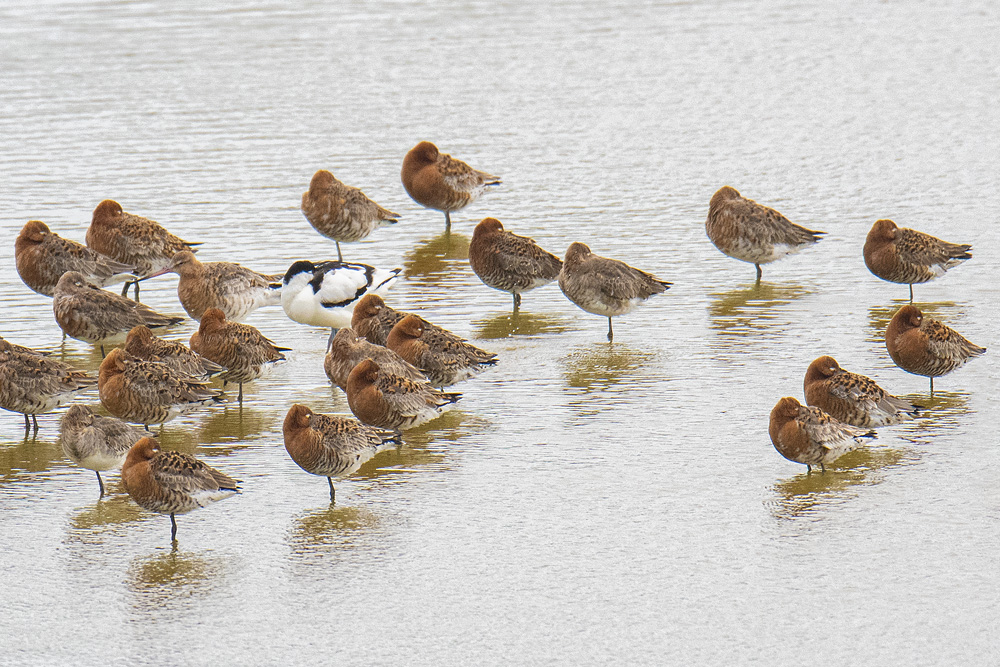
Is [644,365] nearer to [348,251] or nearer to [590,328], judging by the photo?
[590,328]

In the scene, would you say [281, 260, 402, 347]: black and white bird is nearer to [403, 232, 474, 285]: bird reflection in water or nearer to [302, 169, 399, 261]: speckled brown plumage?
[403, 232, 474, 285]: bird reflection in water

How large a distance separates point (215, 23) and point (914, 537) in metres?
23.5

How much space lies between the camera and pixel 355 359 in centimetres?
1092

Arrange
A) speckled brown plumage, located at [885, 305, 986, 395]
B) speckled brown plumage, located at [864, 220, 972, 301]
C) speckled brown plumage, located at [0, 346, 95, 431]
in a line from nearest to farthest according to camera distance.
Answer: speckled brown plumage, located at [0, 346, 95, 431]
speckled brown plumage, located at [885, 305, 986, 395]
speckled brown plumage, located at [864, 220, 972, 301]

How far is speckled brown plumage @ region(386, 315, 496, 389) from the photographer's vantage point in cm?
1113

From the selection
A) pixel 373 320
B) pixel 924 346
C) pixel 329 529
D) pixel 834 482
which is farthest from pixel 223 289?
pixel 924 346

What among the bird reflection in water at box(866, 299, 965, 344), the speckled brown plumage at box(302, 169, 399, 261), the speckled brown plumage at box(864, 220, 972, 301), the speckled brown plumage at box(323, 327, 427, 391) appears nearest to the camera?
the speckled brown plumage at box(323, 327, 427, 391)

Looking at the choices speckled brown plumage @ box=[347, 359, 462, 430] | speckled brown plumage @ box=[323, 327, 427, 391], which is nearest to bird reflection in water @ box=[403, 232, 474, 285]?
speckled brown plumage @ box=[323, 327, 427, 391]

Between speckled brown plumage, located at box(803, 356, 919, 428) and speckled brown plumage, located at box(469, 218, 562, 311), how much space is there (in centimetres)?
393

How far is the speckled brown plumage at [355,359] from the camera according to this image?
10.8 metres

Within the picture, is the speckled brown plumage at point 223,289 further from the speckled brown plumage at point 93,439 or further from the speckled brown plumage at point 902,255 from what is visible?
the speckled brown plumage at point 902,255

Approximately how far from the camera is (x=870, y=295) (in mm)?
13539

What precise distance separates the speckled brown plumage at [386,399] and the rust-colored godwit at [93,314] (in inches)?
113

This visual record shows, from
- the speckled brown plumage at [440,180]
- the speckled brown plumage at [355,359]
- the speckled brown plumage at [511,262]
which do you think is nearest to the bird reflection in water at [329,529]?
the speckled brown plumage at [355,359]
